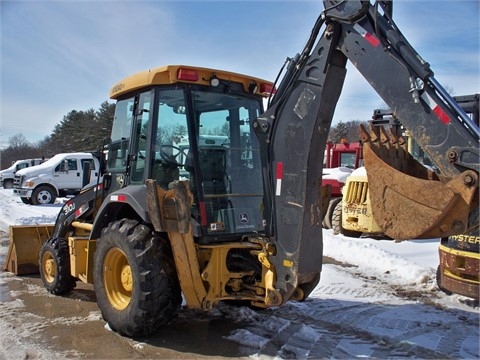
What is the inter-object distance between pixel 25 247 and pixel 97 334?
321 centimetres

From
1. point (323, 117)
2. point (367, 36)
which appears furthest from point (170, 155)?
point (367, 36)

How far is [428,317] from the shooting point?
5246 mm

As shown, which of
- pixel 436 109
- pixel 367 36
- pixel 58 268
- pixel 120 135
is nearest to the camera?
pixel 436 109

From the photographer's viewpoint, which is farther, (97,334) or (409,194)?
(97,334)

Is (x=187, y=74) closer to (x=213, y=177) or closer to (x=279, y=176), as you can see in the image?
(x=213, y=177)

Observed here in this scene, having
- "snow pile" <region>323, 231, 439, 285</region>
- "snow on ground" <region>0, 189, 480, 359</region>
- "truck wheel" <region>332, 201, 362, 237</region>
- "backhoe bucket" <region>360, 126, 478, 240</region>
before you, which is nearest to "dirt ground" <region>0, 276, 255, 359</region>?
"snow on ground" <region>0, 189, 480, 359</region>

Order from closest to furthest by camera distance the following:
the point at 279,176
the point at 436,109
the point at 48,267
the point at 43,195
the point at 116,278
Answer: the point at 436,109 < the point at 279,176 < the point at 116,278 < the point at 48,267 < the point at 43,195

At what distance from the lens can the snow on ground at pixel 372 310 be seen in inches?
175

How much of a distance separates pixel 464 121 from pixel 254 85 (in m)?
2.41

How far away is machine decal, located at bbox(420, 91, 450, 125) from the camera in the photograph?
3.03 meters

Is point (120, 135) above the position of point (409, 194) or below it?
above

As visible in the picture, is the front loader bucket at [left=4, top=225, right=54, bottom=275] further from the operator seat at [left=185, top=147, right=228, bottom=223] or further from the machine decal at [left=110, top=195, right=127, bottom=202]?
the operator seat at [left=185, top=147, right=228, bottom=223]

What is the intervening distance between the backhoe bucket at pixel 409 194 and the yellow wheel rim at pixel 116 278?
8.44ft

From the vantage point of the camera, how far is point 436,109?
10.1ft
